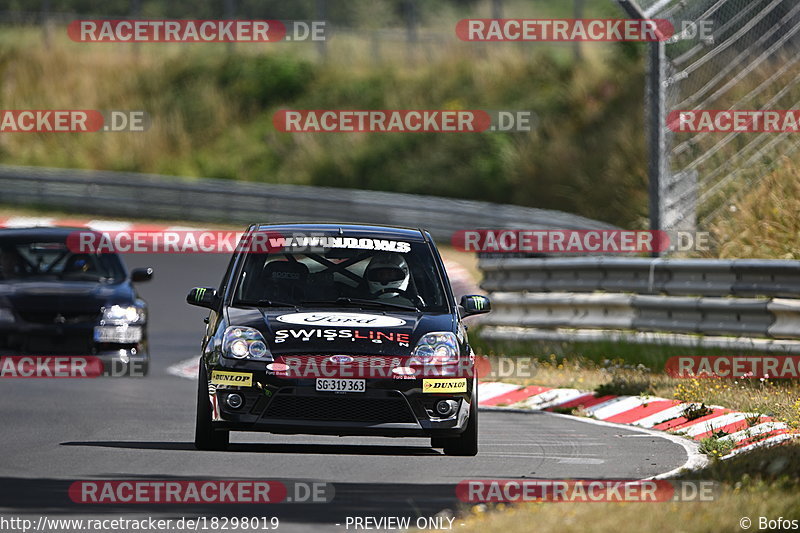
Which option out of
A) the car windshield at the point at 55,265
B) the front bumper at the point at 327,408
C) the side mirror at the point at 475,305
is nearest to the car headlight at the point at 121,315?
the car windshield at the point at 55,265

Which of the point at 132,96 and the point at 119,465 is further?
the point at 132,96

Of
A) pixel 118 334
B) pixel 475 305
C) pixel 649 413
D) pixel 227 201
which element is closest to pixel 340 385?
pixel 475 305

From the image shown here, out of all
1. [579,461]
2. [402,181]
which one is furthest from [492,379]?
[402,181]

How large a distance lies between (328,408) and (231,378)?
A: 0.66m

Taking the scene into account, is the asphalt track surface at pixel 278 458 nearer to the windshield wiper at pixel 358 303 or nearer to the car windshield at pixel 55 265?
the windshield wiper at pixel 358 303

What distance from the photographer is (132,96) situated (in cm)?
4453

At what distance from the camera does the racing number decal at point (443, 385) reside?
34.7 feet

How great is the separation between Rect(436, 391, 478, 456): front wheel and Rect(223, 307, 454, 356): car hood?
596 millimetres

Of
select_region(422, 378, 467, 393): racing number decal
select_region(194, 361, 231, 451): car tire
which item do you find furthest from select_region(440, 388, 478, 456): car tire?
select_region(194, 361, 231, 451): car tire

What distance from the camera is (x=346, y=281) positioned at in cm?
1170

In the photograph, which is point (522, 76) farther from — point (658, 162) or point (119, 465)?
point (119, 465)

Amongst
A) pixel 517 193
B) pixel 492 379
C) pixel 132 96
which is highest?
pixel 132 96

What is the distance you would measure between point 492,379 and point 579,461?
6060mm

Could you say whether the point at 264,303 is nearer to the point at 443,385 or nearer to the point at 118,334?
the point at 443,385
